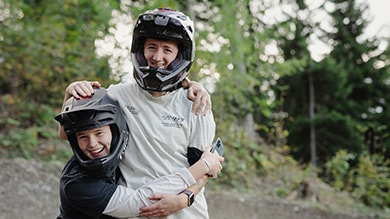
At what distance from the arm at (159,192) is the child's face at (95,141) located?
0.62ft

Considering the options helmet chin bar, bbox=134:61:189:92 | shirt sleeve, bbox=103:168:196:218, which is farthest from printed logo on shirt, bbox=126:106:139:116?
shirt sleeve, bbox=103:168:196:218

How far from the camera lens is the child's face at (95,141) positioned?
6.57ft

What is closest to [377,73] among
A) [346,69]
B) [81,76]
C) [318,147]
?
[346,69]

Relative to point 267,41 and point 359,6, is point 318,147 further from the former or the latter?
point 267,41

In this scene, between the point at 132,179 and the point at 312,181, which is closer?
the point at 132,179

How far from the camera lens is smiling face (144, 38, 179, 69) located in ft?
7.13

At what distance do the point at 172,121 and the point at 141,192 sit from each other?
0.37 metres

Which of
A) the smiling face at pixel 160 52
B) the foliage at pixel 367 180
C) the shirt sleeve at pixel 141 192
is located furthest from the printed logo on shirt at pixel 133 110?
the foliage at pixel 367 180

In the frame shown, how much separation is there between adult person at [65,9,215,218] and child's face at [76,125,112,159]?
5.3 inches

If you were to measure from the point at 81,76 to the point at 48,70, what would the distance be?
1.85 ft

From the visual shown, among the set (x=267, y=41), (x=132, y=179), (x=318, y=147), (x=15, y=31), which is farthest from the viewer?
(x=318, y=147)

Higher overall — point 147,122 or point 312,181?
point 147,122

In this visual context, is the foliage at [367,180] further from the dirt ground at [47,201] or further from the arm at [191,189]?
the arm at [191,189]

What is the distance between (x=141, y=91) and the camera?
2236mm
